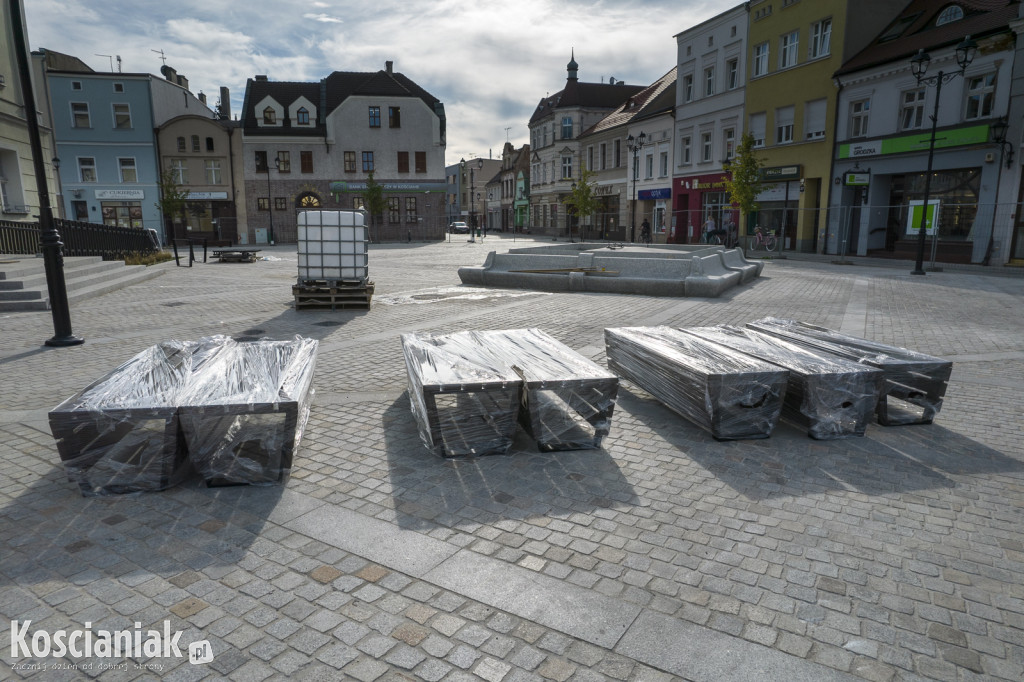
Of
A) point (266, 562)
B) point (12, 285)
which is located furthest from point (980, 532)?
point (12, 285)

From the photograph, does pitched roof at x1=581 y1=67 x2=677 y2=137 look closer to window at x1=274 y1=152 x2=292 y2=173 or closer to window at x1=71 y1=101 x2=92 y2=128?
window at x1=274 y1=152 x2=292 y2=173

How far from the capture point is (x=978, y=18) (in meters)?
23.0

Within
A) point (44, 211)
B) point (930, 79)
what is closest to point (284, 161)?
point (930, 79)

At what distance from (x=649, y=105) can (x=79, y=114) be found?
3927 centimetres

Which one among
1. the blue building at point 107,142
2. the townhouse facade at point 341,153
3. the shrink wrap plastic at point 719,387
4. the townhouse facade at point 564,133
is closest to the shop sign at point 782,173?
the townhouse facade at point 564,133

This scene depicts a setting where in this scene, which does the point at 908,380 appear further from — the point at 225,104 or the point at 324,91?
the point at 225,104

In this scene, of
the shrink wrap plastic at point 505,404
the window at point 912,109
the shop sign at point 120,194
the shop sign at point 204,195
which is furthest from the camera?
the shop sign at point 204,195

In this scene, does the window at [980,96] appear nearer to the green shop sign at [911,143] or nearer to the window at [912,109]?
the green shop sign at [911,143]

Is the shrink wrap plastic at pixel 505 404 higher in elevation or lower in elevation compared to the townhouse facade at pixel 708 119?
lower

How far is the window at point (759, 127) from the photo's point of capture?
1293 inches

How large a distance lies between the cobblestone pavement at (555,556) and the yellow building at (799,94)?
83.9 feet

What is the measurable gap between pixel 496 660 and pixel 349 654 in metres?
0.63

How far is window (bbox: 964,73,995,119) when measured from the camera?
22.0 m

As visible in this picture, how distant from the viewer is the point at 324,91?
50781 mm
